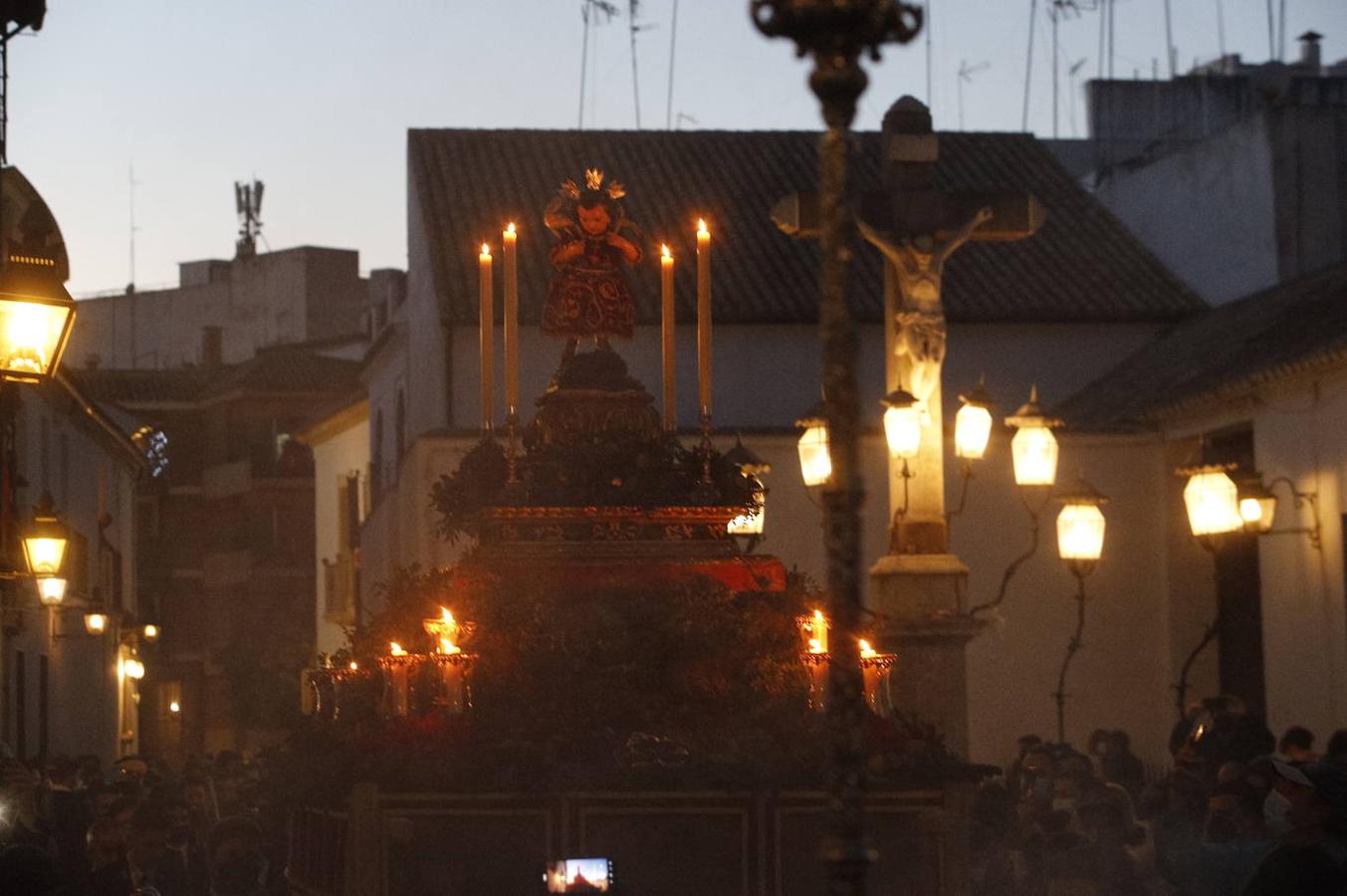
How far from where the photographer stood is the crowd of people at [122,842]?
365 inches

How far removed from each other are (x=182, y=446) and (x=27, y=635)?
34.9 meters

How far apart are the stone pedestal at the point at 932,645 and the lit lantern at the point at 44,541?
618cm

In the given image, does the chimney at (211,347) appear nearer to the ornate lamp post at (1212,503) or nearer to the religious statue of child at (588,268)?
the ornate lamp post at (1212,503)

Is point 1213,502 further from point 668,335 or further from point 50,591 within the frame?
point 50,591

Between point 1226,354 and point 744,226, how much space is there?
29.1 feet

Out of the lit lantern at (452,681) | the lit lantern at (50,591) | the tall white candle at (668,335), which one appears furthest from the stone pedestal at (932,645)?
the lit lantern at (50,591)

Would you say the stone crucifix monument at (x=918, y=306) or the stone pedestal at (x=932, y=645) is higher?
the stone crucifix monument at (x=918, y=306)

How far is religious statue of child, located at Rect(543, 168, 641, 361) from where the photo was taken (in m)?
11.4

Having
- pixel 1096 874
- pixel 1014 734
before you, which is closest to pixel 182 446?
pixel 1014 734

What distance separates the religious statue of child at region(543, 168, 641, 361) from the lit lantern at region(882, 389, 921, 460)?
3593mm

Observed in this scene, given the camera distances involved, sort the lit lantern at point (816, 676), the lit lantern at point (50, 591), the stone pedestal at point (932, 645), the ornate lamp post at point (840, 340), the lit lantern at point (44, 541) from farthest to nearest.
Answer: the lit lantern at point (50, 591)
the lit lantern at point (44, 541)
the stone pedestal at point (932, 645)
the lit lantern at point (816, 676)
the ornate lamp post at point (840, 340)

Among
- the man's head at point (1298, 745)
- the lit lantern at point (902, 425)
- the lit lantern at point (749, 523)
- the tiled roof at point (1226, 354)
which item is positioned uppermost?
the tiled roof at point (1226, 354)

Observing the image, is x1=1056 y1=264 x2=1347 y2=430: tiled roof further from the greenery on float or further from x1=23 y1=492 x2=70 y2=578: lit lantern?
the greenery on float

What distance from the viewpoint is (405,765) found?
905cm
